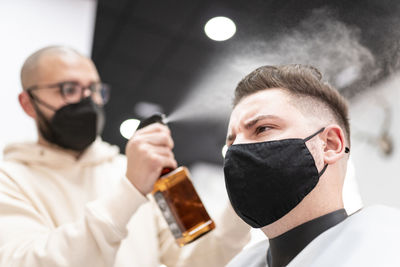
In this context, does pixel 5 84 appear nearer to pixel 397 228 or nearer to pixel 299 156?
pixel 299 156

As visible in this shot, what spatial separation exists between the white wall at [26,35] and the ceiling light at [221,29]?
4.54ft

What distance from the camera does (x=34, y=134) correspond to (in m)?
2.32

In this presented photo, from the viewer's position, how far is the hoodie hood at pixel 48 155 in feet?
5.49

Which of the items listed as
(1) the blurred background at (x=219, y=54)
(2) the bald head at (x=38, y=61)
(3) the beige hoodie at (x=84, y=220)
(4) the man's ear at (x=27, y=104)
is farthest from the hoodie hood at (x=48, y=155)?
(1) the blurred background at (x=219, y=54)

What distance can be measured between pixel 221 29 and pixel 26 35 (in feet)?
5.24

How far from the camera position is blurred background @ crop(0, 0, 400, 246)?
98cm

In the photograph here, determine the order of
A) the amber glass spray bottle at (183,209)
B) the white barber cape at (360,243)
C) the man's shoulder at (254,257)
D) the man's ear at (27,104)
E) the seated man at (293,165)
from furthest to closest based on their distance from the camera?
1. the man's ear at (27,104)
2. the amber glass spray bottle at (183,209)
3. the man's shoulder at (254,257)
4. the seated man at (293,165)
5. the white barber cape at (360,243)

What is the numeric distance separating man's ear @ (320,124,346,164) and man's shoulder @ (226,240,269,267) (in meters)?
0.39

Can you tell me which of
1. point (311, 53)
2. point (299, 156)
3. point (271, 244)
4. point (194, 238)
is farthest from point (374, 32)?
point (194, 238)

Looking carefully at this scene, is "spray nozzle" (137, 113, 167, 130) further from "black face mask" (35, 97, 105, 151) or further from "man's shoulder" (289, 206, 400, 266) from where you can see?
"man's shoulder" (289, 206, 400, 266)

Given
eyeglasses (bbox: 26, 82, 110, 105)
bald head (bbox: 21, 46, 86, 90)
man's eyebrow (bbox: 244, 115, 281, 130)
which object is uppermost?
bald head (bbox: 21, 46, 86, 90)

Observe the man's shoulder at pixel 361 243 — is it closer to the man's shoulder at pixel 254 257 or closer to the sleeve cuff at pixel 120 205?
the man's shoulder at pixel 254 257

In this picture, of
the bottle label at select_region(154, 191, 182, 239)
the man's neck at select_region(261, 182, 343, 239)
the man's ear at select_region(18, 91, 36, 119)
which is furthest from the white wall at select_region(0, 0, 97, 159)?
the man's neck at select_region(261, 182, 343, 239)

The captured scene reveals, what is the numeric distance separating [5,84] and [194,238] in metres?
1.50
